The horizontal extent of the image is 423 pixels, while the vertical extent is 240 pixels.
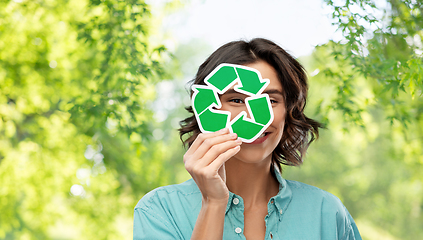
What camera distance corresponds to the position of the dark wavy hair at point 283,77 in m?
1.78

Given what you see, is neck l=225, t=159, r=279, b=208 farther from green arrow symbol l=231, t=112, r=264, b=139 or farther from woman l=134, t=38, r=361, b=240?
green arrow symbol l=231, t=112, r=264, b=139

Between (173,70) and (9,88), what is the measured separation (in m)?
2.68

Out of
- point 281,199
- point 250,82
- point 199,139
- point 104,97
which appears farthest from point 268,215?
point 104,97

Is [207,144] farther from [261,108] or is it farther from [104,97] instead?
[104,97]

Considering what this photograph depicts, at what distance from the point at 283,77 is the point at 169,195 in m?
0.83

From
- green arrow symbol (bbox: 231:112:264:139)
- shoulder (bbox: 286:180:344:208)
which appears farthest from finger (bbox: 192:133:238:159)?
shoulder (bbox: 286:180:344:208)

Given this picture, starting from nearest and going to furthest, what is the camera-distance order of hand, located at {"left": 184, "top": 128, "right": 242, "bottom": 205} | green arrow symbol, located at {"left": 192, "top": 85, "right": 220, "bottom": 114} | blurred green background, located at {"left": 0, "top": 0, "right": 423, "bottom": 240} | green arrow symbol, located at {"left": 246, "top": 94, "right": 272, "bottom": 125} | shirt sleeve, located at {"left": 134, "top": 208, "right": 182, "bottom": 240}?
hand, located at {"left": 184, "top": 128, "right": 242, "bottom": 205}, shirt sleeve, located at {"left": 134, "top": 208, "right": 182, "bottom": 240}, green arrow symbol, located at {"left": 246, "top": 94, "right": 272, "bottom": 125}, green arrow symbol, located at {"left": 192, "top": 85, "right": 220, "bottom": 114}, blurred green background, located at {"left": 0, "top": 0, "right": 423, "bottom": 240}

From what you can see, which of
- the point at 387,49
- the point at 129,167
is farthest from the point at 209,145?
the point at 129,167

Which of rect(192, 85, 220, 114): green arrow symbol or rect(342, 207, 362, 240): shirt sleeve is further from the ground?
rect(192, 85, 220, 114): green arrow symbol

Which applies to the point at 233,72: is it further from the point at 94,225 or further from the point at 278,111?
the point at 94,225

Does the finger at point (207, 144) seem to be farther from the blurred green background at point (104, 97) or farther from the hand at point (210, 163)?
the blurred green background at point (104, 97)

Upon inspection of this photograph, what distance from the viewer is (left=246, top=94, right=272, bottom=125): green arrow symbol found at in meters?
1.61

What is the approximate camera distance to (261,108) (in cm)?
162

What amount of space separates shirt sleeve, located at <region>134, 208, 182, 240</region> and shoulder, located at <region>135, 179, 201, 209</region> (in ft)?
0.14
